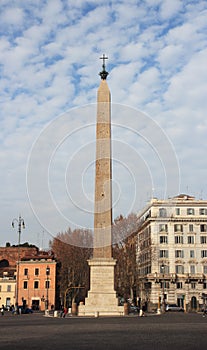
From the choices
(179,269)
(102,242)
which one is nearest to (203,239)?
(179,269)

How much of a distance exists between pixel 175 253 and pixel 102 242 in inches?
1173

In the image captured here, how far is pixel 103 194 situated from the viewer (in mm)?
29281

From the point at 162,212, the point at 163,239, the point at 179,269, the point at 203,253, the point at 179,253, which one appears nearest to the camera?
the point at 179,269

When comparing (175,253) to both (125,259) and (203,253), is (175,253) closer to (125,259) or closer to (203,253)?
(203,253)

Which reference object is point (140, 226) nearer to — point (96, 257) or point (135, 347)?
point (96, 257)

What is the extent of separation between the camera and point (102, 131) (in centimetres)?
3066

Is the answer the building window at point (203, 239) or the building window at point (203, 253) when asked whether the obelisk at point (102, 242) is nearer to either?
the building window at point (203, 253)

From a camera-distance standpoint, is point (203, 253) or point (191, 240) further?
point (191, 240)

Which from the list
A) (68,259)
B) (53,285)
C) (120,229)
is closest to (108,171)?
(120,229)

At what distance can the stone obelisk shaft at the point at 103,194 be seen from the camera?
29.0m

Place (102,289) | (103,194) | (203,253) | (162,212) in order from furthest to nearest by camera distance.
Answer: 1. (162,212)
2. (203,253)
3. (102,289)
4. (103,194)

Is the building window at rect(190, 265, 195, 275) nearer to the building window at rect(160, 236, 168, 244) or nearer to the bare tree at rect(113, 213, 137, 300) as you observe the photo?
the building window at rect(160, 236, 168, 244)

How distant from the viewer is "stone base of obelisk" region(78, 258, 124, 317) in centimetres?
2953

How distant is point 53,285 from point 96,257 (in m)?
30.8
